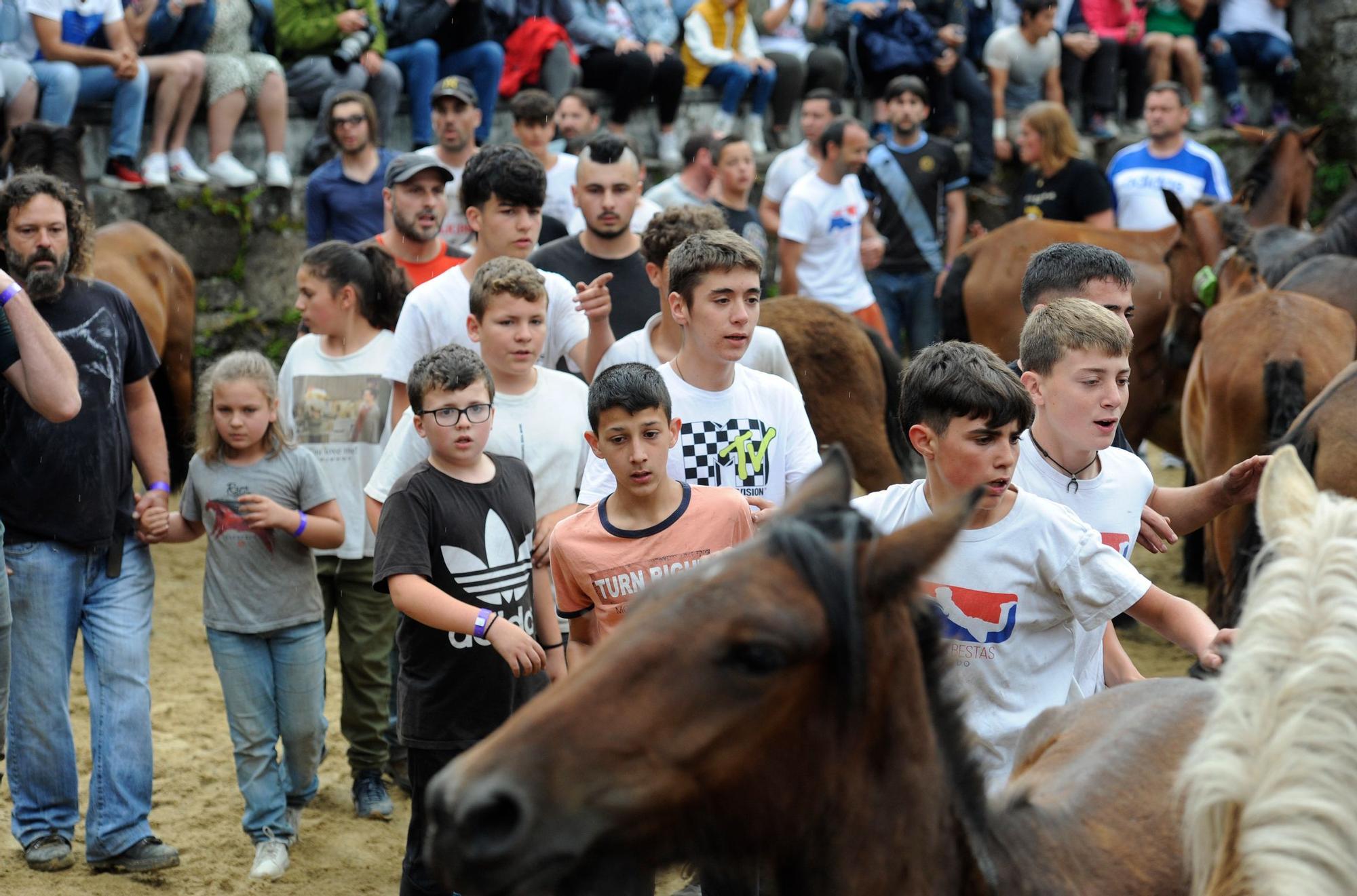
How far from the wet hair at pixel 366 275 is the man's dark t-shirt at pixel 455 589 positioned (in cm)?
145

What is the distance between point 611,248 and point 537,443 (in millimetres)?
1434

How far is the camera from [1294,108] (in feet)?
48.6

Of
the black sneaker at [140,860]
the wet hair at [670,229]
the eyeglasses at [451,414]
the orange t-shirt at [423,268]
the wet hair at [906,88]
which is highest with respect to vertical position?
the wet hair at [906,88]

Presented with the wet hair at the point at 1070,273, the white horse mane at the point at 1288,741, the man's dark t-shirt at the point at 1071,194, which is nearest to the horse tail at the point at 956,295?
the man's dark t-shirt at the point at 1071,194

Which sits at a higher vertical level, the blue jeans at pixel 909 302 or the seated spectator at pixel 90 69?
the seated spectator at pixel 90 69

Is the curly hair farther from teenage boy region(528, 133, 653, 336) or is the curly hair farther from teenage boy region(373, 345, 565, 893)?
teenage boy region(528, 133, 653, 336)

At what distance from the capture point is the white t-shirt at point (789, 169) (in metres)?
9.64

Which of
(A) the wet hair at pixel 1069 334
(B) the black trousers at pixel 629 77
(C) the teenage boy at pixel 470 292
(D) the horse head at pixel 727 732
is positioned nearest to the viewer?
(D) the horse head at pixel 727 732

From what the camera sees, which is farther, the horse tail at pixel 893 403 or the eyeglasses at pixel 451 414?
the horse tail at pixel 893 403

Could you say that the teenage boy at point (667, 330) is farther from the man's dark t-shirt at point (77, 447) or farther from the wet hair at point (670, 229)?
the man's dark t-shirt at point (77, 447)

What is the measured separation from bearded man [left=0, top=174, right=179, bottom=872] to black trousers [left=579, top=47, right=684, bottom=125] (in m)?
6.95

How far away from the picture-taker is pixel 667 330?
446cm

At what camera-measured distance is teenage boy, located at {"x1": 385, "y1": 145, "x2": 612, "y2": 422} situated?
479 centimetres

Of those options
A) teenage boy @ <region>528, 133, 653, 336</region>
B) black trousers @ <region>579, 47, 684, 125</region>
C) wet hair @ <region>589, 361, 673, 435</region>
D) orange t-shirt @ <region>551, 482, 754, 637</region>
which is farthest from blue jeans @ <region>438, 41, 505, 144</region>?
orange t-shirt @ <region>551, 482, 754, 637</region>
